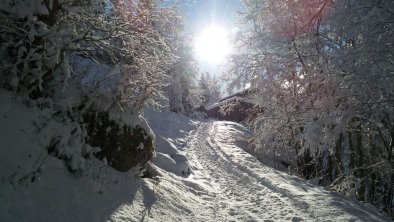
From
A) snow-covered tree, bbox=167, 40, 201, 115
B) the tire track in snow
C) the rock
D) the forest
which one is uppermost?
snow-covered tree, bbox=167, 40, 201, 115

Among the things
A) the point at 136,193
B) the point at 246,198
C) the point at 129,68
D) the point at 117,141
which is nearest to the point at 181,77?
the point at 246,198

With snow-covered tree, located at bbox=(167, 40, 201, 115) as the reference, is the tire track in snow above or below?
below

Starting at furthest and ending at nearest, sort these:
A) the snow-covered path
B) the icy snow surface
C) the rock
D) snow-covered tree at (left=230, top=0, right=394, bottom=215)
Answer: the snow-covered path < the rock < snow-covered tree at (left=230, top=0, right=394, bottom=215) < the icy snow surface

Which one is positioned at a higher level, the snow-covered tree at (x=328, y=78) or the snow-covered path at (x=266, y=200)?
the snow-covered tree at (x=328, y=78)

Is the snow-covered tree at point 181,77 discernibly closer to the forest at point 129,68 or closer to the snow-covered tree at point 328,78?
the snow-covered tree at point 328,78

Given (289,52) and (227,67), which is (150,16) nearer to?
(289,52)

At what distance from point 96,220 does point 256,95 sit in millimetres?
11550

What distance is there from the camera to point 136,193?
6.75 meters

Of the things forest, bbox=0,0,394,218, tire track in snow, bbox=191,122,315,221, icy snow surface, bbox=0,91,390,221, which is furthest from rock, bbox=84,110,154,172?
tire track in snow, bbox=191,122,315,221

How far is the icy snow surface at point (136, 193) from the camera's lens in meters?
4.46

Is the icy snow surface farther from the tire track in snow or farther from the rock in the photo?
the rock

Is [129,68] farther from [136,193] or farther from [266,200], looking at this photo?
[266,200]

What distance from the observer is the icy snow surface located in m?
4.46

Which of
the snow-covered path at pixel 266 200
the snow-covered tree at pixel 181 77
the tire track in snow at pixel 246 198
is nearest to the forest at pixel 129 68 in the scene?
the snow-covered path at pixel 266 200
